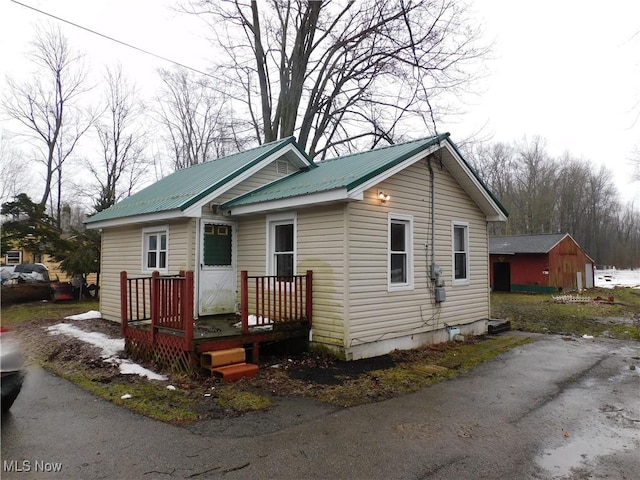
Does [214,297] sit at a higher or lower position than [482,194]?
lower

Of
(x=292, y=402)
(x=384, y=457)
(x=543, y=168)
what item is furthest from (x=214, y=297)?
(x=543, y=168)

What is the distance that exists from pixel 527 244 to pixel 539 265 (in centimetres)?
196

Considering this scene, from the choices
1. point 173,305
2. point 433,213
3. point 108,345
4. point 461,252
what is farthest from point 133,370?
point 461,252

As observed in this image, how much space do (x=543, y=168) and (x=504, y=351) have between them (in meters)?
47.9

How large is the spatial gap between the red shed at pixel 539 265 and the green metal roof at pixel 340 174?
18.8 meters

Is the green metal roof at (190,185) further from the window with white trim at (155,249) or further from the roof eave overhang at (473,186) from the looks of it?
the roof eave overhang at (473,186)

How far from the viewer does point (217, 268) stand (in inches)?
362

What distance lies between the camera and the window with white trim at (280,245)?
859 centimetres

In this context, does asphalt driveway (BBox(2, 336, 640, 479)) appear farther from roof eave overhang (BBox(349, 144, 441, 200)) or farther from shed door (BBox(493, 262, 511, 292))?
shed door (BBox(493, 262, 511, 292))

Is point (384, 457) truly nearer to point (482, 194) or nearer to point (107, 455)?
point (107, 455)

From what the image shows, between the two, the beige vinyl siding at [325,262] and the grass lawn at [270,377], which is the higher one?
the beige vinyl siding at [325,262]

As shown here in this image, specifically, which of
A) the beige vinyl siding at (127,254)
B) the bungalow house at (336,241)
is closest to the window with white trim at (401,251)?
the bungalow house at (336,241)

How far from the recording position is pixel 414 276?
349 inches

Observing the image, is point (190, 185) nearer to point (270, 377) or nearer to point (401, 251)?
point (401, 251)
